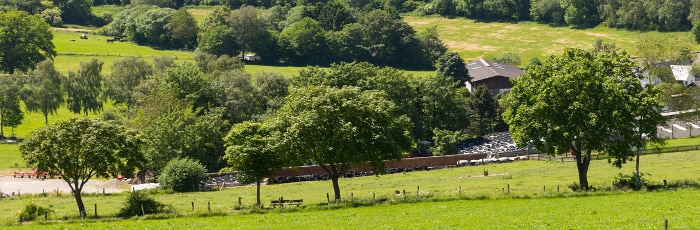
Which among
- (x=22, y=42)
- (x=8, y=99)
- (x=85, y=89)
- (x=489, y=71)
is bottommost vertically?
(x=8, y=99)

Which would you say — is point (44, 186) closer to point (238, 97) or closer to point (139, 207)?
point (139, 207)

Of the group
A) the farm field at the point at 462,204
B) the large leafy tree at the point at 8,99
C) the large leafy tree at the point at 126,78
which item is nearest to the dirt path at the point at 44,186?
the farm field at the point at 462,204

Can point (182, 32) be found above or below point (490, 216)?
above

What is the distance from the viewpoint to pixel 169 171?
86.2 m

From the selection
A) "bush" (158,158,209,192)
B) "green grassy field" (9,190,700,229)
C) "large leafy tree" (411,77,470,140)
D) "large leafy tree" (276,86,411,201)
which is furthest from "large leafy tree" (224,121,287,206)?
"large leafy tree" (411,77,470,140)

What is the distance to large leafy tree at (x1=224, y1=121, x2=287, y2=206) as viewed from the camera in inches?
2699

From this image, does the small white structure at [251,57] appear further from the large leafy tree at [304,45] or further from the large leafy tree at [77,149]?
the large leafy tree at [77,149]

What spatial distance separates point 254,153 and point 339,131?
6751 mm

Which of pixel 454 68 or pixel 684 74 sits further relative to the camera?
pixel 454 68

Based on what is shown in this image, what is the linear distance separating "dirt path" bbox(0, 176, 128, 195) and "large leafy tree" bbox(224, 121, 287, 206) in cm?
2440

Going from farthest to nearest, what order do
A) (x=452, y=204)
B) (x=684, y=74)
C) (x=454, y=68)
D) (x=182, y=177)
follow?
1. (x=454, y=68)
2. (x=684, y=74)
3. (x=182, y=177)
4. (x=452, y=204)

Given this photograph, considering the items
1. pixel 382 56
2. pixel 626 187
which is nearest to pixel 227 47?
pixel 382 56

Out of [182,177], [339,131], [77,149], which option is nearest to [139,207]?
[77,149]

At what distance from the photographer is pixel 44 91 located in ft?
413
